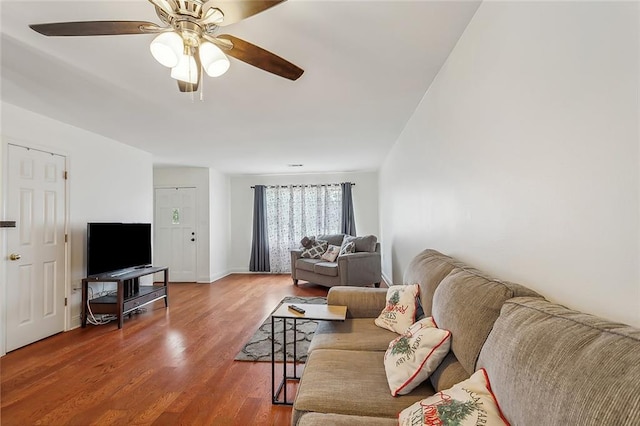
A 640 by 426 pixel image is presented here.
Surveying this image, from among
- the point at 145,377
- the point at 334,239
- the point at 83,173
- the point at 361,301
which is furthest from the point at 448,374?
the point at 334,239

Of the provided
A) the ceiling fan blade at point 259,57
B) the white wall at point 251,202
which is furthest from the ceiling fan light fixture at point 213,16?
the white wall at point 251,202

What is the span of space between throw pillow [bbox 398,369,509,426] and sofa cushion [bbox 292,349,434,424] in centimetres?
24

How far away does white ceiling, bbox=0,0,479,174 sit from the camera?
5.40 feet

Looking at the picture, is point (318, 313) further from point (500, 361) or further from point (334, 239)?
point (334, 239)

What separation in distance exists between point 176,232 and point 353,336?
5244 millimetres

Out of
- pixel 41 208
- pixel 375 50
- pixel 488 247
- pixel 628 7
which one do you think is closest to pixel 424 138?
pixel 375 50

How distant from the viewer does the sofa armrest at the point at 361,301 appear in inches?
91.9

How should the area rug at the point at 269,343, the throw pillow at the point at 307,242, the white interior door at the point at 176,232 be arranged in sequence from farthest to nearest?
the white interior door at the point at 176,232, the throw pillow at the point at 307,242, the area rug at the point at 269,343

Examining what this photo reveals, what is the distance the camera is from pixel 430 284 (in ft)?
5.83

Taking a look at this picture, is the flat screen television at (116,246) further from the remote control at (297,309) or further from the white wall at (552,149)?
the white wall at (552,149)

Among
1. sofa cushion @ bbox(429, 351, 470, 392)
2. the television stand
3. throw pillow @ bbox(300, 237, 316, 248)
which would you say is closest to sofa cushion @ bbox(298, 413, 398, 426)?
sofa cushion @ bbox(429, 351, 470, 392)

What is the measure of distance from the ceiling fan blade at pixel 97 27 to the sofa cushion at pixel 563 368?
5.94 ft

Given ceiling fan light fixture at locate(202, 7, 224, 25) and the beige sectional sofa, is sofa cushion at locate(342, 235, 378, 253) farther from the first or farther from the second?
ceiling fan light fixture at locate(202, 7, 224, 25)

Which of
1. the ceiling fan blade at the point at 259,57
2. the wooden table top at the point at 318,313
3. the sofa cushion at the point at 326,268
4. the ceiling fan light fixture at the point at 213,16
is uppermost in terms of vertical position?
the ceiling fan light fixture at the point at 213,16
